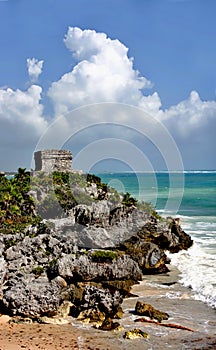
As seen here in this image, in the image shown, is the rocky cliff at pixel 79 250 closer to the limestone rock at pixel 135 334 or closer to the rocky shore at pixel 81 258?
the rocky shore at pixel 81 258

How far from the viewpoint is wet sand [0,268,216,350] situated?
12.1 metres

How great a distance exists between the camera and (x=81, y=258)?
694 inches

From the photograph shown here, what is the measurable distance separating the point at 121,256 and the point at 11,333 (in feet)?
22.6

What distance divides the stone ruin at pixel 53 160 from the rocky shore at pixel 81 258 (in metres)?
2.89

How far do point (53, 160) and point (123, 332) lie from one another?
2384cm

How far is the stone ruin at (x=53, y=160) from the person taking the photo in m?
35.0

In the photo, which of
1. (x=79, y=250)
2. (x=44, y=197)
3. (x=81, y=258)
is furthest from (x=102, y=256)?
(x=44, y=197)

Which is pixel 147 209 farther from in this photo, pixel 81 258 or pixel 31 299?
pixel 31 299

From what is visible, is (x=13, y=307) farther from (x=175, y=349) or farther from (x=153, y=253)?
(x=153, y=253)

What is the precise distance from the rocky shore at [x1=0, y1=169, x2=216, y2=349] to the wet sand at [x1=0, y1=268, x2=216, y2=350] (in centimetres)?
11

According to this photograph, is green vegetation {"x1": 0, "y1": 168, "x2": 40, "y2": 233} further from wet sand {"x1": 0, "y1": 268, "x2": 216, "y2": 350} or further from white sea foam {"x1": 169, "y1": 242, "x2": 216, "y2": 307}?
wet sand {"x1": 0, "y1": 268, "x2": 216, "y2": 350}

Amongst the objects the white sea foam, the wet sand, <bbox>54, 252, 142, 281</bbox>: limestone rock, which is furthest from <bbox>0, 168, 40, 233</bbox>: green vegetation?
the wet sand

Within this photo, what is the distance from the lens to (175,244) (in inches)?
1058

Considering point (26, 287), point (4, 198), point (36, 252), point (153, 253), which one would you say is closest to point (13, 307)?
point (26, 287)
